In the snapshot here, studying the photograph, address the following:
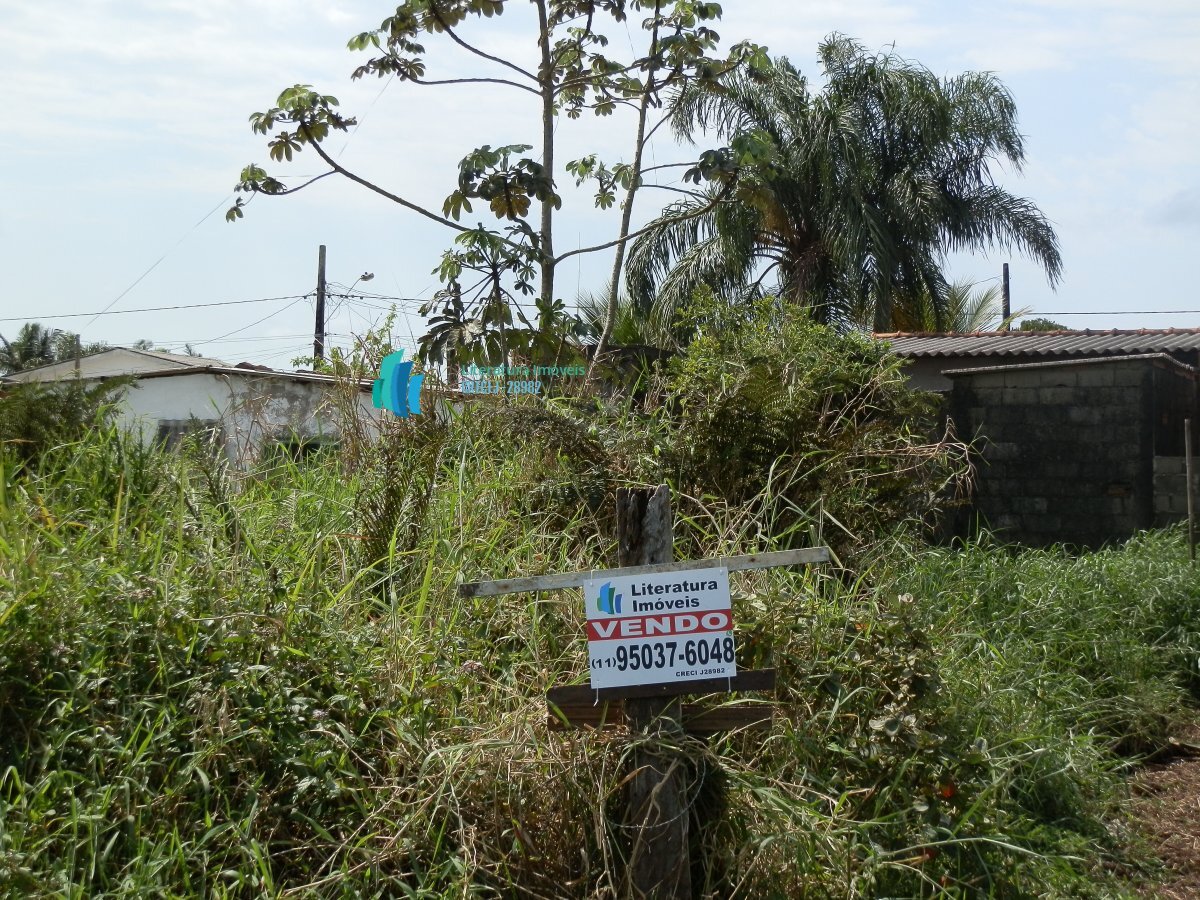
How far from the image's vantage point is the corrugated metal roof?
12.8 meters

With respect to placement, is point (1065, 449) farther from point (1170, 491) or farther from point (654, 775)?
point (654, 775)

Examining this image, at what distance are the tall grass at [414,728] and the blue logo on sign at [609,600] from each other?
38cm

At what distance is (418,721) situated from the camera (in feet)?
11.9

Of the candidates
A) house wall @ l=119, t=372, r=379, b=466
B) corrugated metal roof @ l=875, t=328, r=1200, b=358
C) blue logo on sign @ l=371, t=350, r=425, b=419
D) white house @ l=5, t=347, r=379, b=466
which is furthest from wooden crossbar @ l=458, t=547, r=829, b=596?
corrugated metal roof @ l=875, t=328, r=1200, b=358

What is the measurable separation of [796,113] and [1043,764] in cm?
1708

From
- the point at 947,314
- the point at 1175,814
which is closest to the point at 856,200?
the point at 947,314

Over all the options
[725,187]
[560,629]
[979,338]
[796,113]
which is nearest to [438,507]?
[560,629]

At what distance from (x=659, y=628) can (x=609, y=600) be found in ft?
0.54

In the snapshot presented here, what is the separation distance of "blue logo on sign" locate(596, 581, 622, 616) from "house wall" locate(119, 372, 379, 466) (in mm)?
3033

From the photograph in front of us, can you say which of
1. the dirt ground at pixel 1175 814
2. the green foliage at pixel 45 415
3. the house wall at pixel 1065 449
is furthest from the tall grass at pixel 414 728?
the house wall at pixel 1065 449

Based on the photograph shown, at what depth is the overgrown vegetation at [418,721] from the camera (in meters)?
3.25

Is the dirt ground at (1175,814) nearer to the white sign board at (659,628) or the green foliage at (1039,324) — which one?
the white sign board at (659,628)

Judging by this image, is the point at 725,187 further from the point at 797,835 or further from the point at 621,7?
the point at 797,835

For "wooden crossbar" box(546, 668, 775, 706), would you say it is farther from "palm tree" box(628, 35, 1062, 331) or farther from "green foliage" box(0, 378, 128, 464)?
"palm tree" box(628, 35, 1062, 331)
